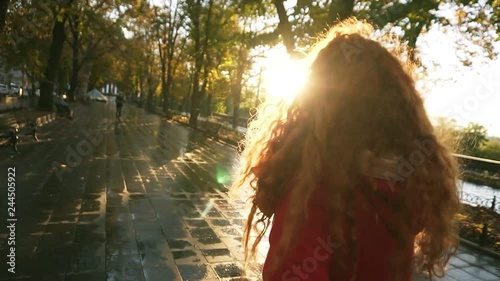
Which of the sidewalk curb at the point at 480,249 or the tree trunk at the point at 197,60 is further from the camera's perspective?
the tree trunk at the point at 197,60

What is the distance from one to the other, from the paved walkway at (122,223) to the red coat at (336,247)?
124 inches

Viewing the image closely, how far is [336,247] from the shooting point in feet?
3.67

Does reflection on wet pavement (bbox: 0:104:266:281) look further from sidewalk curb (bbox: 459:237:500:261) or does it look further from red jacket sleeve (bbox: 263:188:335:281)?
sidewalk curb (bbox: 459:237:500:261)

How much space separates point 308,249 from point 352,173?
0.28 m

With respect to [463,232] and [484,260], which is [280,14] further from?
[484,260]

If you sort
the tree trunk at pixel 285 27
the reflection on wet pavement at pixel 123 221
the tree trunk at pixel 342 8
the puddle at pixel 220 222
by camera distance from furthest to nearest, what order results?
the tree trunk at pixel 285 27 → the tree trunk at pixel 342 8 → the puddle at pixel 220 222 → the reflection on wet pavement at pixel 123 221

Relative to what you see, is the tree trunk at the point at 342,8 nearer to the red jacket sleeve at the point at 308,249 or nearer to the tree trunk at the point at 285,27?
the tree trunk at the point at 285,27

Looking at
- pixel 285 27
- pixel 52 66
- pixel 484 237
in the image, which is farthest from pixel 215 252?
pixel 52 66

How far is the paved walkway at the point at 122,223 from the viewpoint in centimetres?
408

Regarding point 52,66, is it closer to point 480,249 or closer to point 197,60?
point 197,60

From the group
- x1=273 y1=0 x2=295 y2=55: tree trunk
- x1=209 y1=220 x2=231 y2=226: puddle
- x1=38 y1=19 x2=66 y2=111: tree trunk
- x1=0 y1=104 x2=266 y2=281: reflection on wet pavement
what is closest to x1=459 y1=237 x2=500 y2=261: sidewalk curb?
x1=0 y1=104 x2=266 y2=281: reflection on wet pavement

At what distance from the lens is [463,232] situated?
6570 mm

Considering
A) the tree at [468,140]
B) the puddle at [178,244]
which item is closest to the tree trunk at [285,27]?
the tree at [468,140]

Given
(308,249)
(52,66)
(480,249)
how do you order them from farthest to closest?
(52,66), (480,249), (308,249)
